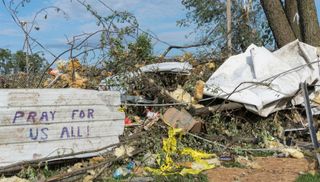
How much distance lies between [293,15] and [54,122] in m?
6.31

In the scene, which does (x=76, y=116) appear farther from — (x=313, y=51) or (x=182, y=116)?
(x=313, y=51)

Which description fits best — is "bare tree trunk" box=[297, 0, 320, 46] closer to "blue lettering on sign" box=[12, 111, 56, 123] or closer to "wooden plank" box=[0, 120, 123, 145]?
"wooden plank" box=[0, 120, 123, 145]

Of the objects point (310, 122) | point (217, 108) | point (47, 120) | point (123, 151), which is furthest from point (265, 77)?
point (47, 120)

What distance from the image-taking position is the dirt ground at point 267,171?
529 cm

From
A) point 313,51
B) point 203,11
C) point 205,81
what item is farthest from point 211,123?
point 203,11

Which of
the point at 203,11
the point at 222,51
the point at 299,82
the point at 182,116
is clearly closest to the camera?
A: the point at 182,116

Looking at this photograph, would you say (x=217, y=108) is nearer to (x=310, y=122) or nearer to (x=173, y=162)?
(x=310, y=122)

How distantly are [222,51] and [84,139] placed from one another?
3.98 metres

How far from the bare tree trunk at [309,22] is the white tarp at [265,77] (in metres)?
1.61

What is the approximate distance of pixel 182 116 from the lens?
6.22 metres

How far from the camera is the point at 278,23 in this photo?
9.61 meters

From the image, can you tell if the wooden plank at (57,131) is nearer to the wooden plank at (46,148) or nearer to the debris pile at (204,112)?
the wooden plank at (46,148)

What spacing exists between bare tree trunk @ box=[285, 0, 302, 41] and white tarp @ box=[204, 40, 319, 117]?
1933 millimetres

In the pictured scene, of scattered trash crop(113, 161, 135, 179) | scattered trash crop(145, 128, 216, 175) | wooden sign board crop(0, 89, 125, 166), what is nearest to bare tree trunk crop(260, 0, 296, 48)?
scattered trash crop(145, 128, 216, 175)
